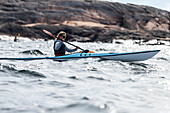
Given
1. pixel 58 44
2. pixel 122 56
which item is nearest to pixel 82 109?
pixel 122 56

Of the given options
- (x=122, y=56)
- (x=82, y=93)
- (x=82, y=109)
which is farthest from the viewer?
(x=122, y=56)

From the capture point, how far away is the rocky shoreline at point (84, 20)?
1651 inches

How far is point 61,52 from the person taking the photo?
773cm

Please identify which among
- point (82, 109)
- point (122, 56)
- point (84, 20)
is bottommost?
point (82, 109)

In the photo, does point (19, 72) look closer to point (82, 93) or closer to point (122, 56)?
point (82, 93)

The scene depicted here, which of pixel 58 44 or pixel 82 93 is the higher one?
pixel 58 44

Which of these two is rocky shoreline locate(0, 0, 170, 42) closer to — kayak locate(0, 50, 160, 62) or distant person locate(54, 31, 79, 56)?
distant person locate(54, 31, 79, 56)

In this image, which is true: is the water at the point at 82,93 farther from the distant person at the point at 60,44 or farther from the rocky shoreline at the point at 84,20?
the rocky shoreline at the point at 84,20

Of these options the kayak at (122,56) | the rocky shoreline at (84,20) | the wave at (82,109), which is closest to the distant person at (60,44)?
the kayak at (122,56)

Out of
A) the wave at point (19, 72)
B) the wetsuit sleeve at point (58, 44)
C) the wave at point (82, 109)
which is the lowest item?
the wave at point (82, 109)

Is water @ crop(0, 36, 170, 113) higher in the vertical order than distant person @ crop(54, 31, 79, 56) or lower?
lower

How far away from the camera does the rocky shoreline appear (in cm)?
4194

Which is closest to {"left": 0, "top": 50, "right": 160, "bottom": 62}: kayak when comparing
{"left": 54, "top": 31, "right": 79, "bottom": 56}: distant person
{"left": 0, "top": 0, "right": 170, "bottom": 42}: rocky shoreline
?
{"left": 54, "top": 31, "right": 79, "bottom": 56}: distant person

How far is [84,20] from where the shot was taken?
1921 inches
